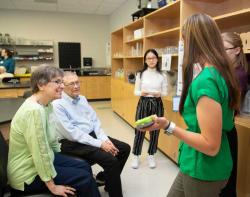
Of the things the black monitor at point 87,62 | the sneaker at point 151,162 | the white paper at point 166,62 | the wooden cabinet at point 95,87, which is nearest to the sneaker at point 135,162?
the sneaker at point 151,162

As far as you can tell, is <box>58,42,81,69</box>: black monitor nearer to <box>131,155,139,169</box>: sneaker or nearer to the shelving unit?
the shelving unit

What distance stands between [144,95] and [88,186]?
160 cm

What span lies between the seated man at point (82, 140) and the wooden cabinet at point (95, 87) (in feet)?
17.1

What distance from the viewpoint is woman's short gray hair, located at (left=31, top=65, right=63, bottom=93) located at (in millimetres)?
1654

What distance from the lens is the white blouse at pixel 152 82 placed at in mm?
3045

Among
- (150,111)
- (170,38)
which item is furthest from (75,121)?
(170,38)

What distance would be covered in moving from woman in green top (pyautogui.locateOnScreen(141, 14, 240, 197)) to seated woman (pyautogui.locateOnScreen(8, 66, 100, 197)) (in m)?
0.74

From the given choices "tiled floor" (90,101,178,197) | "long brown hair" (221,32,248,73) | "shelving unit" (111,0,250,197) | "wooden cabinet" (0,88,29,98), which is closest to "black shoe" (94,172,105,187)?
"tiled floor" (90,101,178,197)

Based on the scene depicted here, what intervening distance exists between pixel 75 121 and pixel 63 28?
6362 millimetres

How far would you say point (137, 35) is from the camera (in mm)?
4535

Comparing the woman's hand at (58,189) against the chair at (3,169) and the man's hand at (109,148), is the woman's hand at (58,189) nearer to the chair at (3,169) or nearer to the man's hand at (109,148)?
the chair at (3,169)

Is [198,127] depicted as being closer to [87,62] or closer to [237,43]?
[237,43]

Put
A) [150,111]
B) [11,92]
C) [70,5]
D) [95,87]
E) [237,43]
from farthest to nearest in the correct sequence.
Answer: [95,87] → [70,5] → [11,92] → [150,111] → [237,43]

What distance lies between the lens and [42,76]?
166 centimetres
